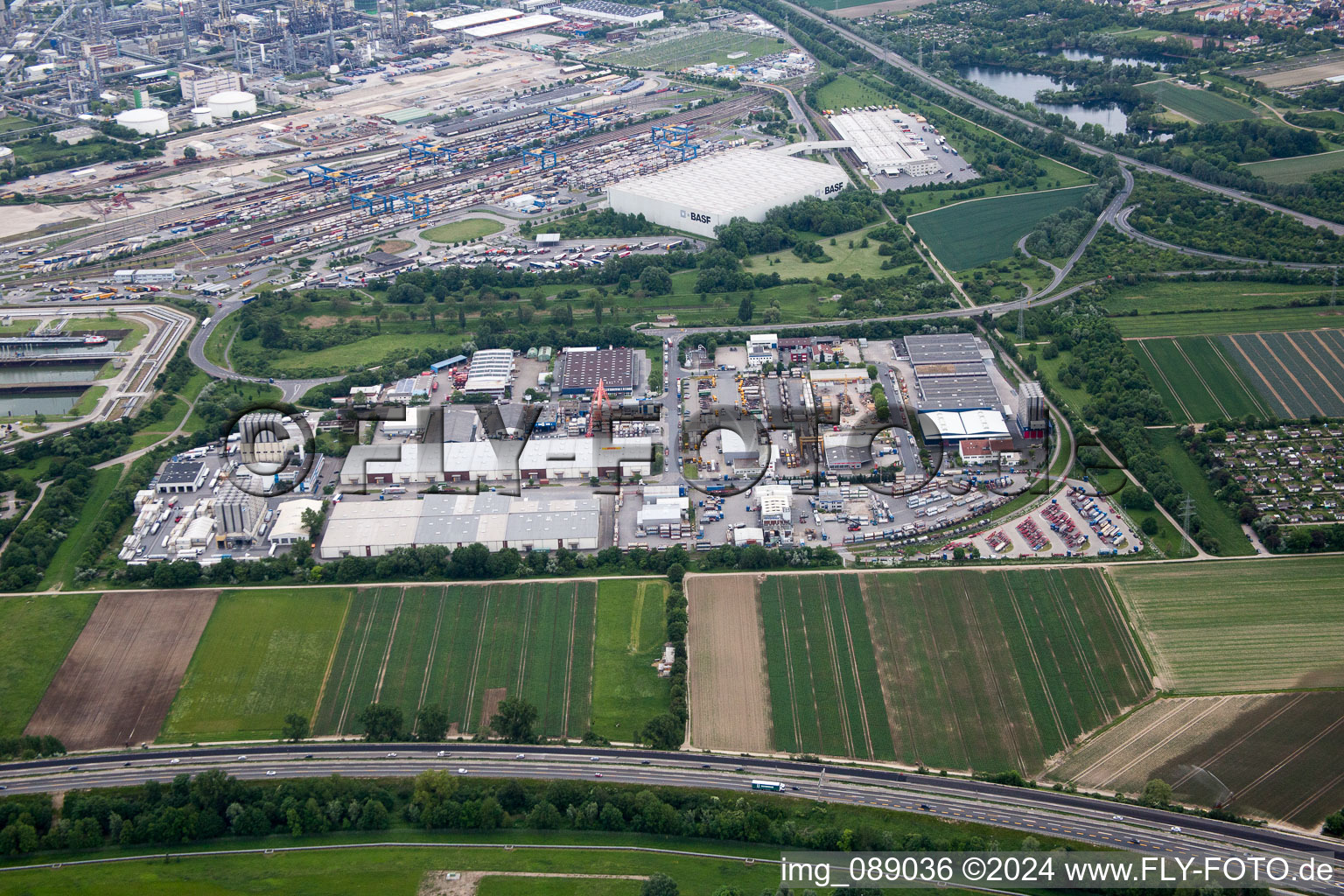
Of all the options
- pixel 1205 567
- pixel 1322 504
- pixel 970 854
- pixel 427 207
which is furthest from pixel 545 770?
pixel 427 207

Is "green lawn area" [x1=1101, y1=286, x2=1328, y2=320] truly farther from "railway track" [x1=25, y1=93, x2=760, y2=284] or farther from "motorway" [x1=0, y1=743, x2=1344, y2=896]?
"railway track" [x1=25, y1=93, x2=760, y2=284]

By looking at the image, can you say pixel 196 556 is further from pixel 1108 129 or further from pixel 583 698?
pixel 1108 129

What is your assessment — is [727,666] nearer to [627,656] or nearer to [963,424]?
[627,656]

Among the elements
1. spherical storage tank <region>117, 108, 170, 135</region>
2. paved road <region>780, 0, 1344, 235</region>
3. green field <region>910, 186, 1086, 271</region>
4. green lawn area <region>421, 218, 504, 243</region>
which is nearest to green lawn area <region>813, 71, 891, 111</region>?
paved road <region>780, 0, 1344, 235</region>

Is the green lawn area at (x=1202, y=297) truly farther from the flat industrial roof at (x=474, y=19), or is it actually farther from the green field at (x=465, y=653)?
Answer: the flat industrial roof at (x=474, y=19)

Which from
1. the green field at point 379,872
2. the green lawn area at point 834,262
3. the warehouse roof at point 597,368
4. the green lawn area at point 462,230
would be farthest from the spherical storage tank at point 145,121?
the green field at point 379,872

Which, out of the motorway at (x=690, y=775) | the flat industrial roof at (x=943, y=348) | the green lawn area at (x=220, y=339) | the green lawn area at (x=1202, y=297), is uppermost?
the green lawn area at (x=1202, y=297)
